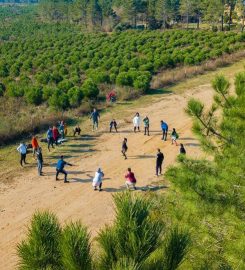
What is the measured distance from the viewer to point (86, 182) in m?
17.1

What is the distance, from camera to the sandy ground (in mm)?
14180

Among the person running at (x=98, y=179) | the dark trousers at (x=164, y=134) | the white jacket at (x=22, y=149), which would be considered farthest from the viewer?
the dark trousers at (x=164, y=134)

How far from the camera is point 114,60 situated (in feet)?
135

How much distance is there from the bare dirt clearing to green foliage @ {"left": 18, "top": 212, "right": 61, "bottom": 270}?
7.49 m

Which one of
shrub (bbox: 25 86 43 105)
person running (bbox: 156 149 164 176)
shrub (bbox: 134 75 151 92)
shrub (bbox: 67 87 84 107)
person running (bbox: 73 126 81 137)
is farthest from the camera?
shrub (bbox: 134 75 151 92)

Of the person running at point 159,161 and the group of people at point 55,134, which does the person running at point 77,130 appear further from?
the person running at point 159,161

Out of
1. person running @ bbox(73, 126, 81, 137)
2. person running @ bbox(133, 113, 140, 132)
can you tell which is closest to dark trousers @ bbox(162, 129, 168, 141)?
person running @ bbox(133, 113, 140, 132)

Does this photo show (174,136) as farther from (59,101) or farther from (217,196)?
(217,196)

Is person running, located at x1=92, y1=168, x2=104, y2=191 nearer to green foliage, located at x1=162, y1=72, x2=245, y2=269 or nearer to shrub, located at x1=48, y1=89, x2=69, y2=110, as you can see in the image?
green foliage, located at x1=162, y1=72, x2=245, y2=269

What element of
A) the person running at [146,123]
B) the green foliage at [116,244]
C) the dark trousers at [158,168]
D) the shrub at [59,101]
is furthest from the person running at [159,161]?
the green foliage at [116,244]

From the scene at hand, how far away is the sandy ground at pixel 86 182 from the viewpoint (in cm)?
1418

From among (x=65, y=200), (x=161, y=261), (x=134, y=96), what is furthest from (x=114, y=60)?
(x=161, y=261)

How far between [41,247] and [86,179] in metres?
12.6

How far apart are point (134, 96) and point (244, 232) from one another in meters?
23.1
